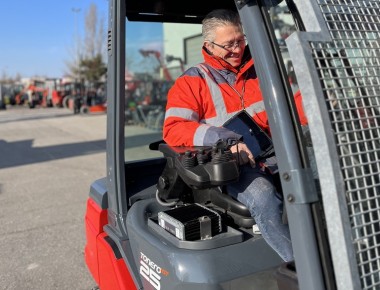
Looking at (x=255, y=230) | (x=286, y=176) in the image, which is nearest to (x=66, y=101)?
(x=255, y=230)


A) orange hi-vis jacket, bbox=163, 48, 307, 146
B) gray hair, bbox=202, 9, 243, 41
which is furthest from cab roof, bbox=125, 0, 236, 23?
orange hi-vis jacket, bbox=163, 48, 307, 146

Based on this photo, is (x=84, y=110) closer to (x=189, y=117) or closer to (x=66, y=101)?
(x=66, y=101)

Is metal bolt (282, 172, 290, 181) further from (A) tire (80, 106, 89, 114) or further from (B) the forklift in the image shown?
(A) tire (80, 106, 89, 114)

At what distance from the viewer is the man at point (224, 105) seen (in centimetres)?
175

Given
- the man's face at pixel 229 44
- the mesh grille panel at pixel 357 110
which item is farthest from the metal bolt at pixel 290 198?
the man's face at pixel 229 44

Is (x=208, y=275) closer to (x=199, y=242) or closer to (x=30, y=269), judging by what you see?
(x=199, y=242)

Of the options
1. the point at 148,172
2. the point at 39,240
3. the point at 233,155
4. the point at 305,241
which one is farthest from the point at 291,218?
the point at 39,240

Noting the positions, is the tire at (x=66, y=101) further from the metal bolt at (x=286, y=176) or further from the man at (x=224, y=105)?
the metal bolt at (x=286, y=176)

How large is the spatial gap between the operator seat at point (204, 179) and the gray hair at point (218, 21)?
624 millimetres

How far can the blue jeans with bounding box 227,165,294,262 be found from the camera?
5.50ft

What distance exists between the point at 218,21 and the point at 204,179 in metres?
Answer: 0.89

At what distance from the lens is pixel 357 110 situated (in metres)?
1.22

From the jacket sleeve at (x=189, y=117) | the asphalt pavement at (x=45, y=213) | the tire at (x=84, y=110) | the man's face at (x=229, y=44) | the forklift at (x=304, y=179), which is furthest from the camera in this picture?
the tire at (x=84, y=110)

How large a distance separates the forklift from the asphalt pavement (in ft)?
5.94
